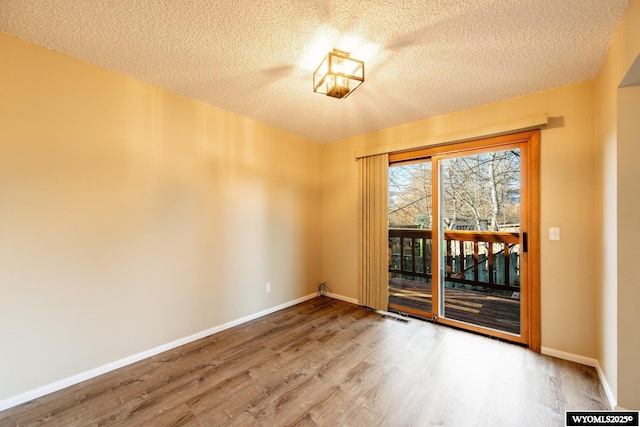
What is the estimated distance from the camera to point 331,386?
1881 mm

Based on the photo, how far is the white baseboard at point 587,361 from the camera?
5.51 feet

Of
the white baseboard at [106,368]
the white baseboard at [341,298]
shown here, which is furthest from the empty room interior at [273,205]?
the white baseboard at [341,298]

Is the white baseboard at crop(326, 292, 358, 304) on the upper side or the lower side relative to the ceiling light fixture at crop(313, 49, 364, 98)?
lower

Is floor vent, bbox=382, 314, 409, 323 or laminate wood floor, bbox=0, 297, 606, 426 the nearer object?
laminate wood floor, bbox=0, 297, 606, 426

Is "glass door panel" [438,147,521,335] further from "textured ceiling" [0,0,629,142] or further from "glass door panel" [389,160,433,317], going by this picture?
"textured ceiling" [0,0,629,142]

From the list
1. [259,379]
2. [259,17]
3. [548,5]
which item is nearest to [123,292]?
[259,379]

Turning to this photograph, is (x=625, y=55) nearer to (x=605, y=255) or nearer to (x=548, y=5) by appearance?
(x=548, y=5)

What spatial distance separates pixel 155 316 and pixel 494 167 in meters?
3.90

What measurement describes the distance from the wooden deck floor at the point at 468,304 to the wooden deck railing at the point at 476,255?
0.20m

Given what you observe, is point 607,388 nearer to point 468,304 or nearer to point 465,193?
point 468,304

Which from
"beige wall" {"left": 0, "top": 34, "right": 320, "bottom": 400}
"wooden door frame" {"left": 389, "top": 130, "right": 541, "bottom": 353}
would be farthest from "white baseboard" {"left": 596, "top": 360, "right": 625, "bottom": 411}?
"beige wall" {"left": 0, "top": 34, "right": 320, "bottom": 400}

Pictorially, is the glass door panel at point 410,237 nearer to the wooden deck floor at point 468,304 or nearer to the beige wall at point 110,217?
the wooden deck floor at point 468,304

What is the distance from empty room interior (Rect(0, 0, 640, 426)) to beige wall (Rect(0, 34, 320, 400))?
1 centimetres

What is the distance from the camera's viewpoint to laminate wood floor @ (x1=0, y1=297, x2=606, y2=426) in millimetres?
1583
